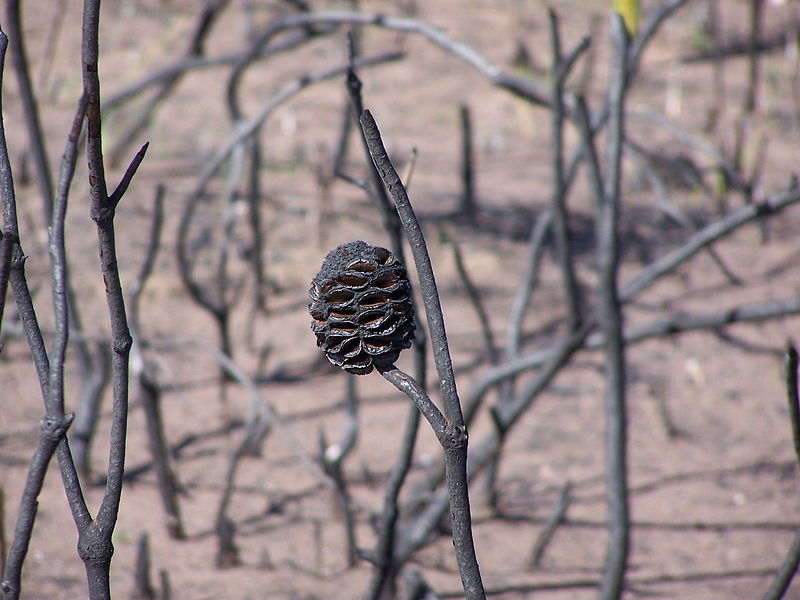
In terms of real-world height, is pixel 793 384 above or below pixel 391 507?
above

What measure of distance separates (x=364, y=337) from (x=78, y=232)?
8.67ft

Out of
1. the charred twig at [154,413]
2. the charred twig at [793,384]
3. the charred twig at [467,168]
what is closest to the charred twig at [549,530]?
the charred twig at [154,413]

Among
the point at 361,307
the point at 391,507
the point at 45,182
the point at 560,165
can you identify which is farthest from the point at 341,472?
the point at 361,307

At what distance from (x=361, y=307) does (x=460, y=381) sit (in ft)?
6.64

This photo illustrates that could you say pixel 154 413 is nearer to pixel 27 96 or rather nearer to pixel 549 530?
pixel 27 96

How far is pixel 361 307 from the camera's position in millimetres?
691

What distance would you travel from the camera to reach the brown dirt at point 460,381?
195cm

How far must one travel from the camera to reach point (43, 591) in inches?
67.2

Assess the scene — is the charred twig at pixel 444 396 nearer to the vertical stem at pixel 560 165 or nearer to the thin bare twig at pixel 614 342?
the thin bare twig at pixel 614 342

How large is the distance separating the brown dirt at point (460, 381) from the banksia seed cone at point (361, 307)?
1.23 metres

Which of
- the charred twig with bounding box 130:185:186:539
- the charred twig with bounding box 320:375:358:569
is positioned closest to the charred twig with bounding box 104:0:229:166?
the charred twig with bounding box 130:185:186:539

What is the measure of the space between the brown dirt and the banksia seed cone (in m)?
1.23

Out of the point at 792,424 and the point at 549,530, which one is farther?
the point at 549,530

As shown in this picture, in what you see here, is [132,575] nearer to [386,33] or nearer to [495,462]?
[495,462]
